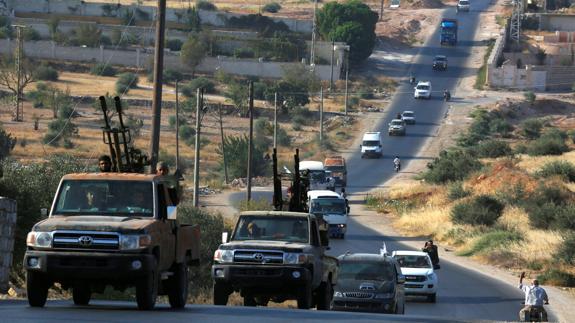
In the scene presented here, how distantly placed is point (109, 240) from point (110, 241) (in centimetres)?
2

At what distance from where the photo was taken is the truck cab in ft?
61.4

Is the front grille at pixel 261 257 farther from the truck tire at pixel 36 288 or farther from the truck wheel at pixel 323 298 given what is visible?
the truck tire at pixel 36 288

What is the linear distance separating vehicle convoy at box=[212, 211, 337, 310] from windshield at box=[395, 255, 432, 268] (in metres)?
17.2

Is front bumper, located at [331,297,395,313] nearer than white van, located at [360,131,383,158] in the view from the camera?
Yes

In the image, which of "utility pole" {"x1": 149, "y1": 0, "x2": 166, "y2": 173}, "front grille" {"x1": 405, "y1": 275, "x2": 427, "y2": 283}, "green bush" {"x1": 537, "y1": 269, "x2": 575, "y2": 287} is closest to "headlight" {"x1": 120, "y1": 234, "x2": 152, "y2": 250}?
"utility pole" {"x1": 149, "y1": 0, "x2": 166, "y2": 173}

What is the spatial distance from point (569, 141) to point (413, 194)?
2838 cm

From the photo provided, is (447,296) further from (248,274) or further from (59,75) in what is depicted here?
→ (59,75)

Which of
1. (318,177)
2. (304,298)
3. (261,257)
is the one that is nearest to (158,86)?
(261,257)

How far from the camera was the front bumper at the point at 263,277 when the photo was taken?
75.9ft

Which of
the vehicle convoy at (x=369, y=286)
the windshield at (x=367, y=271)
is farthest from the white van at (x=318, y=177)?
the vehicle convoy at (x=369, y=286)

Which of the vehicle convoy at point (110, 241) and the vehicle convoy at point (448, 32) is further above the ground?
the vehicle convoy at point (110, 241)

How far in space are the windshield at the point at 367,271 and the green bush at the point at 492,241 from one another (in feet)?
89.4

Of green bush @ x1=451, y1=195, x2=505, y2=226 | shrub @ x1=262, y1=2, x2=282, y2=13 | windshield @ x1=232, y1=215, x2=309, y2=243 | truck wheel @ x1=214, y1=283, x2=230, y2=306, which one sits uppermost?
windshield @ x1=232, y1=215, x2=309, y2=243

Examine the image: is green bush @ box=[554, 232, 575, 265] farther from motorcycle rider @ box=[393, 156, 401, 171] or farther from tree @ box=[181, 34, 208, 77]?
tree @ box=[181, 34, 208, 77]
